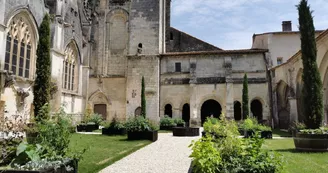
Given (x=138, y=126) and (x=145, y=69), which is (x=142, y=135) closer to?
(x=138, y=126)

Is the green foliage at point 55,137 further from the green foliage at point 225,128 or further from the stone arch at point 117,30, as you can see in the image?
the stone arch at point 117,30

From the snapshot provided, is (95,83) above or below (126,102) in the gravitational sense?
above

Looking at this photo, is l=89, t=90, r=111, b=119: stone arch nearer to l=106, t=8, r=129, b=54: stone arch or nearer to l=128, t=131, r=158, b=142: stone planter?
l=106, t=8, r=129, b=54: stone arch

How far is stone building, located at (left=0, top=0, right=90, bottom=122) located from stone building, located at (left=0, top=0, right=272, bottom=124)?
0.17m

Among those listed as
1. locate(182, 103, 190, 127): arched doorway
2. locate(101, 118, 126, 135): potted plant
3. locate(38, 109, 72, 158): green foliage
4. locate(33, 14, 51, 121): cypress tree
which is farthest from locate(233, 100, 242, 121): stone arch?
locate(38, 109, 72, 158): green foliage

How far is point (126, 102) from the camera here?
25375mm

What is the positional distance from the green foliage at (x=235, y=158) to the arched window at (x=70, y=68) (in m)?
18.8

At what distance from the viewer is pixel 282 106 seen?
77.8 feet

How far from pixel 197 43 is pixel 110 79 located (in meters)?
10.3

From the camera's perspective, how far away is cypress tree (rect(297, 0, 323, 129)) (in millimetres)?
10242

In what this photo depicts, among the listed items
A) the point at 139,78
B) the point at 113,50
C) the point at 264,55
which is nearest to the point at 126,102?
the point at 139,78

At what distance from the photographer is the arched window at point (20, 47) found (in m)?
14.8

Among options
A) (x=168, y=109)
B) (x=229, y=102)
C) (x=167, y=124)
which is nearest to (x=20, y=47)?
(x=167, y=124)

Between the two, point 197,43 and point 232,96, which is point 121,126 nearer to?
point 232,96
